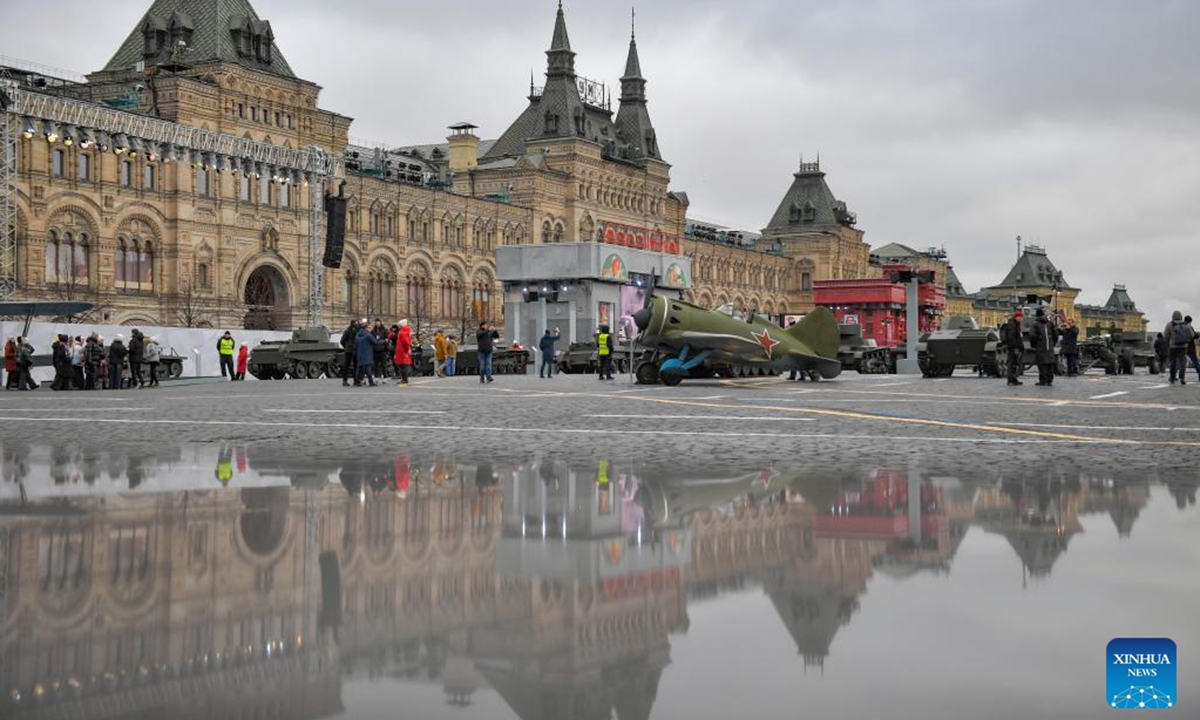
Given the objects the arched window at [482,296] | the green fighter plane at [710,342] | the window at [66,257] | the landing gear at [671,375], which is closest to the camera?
the landing gear at [671,375]

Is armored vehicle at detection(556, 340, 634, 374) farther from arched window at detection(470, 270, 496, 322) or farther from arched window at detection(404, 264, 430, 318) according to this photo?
arched window at detection(470, 270, 496, 322)

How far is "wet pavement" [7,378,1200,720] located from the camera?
3.97 metres

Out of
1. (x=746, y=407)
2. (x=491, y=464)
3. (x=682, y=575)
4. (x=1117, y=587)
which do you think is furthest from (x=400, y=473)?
(x=746, y=407)

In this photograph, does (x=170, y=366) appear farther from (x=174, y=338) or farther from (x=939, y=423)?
(x=939, y=423)

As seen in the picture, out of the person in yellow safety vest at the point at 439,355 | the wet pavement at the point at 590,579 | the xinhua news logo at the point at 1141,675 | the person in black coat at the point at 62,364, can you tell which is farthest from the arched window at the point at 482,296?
the xinhua news logo at the point at 1141,675

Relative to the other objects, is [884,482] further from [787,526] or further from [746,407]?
[746,407]

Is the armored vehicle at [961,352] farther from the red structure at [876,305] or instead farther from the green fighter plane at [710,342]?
the red structure at [876,305]

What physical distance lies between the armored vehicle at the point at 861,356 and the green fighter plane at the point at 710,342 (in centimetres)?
1510

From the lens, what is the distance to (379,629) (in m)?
4.74

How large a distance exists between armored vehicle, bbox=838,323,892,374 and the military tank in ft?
62.2

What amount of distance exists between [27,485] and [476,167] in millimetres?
88545

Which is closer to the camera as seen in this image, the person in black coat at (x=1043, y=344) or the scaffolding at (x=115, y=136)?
the person in black coat at (x=1043, y=344)

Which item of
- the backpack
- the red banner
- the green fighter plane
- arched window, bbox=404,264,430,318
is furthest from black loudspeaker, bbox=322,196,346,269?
the backpack

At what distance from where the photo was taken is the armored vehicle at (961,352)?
35.9 m
